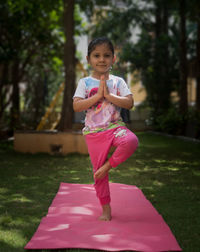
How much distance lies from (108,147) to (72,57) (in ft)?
25.8

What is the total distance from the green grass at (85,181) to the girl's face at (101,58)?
1627mm

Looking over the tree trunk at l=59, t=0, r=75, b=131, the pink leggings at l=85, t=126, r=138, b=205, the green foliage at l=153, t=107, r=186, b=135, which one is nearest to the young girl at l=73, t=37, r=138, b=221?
the pink leggings at l=85, t=126, r=138, b=205

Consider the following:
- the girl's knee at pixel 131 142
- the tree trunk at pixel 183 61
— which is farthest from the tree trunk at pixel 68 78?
the girl's knee at pixel 131 142

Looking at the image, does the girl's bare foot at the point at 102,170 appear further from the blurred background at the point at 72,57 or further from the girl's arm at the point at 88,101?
the blurred background at the point at 72,57

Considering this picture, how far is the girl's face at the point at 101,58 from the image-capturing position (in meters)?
3.80

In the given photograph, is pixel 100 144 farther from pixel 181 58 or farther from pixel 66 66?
pixel 181 58

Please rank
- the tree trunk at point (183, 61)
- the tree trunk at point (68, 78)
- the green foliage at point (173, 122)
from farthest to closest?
the tree trunk at point (183, 61)
the green foliage at point (173, 122)
the tree trunk at point (68, 78)

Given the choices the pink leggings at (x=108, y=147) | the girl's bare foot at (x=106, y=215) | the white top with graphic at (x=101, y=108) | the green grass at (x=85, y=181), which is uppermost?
the white top with graphic at (x=101, y=108)

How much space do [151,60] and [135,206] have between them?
56.2 feet

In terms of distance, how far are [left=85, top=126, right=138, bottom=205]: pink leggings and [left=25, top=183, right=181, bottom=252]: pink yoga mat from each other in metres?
0.34

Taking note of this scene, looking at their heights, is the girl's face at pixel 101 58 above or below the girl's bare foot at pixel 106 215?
above

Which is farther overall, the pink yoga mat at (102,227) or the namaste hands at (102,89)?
the namaste hands at (102,89)

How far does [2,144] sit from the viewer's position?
11.9m

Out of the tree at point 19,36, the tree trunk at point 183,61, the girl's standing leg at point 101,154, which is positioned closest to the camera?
the girl's standing leg at point 101,154
